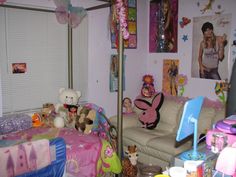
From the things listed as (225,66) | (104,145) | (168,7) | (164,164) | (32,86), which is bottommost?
(164,164)

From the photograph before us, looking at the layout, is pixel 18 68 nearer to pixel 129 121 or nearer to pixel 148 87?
pixel 129 121

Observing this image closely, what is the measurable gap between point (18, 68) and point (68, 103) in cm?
68

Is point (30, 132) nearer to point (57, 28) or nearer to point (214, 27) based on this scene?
point (57, 28)

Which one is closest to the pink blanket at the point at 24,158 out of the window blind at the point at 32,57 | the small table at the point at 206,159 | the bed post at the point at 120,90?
the bed post at the point at 120,90

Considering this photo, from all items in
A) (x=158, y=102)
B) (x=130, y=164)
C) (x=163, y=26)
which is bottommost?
(x=130, y=164)

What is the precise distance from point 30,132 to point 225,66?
238 cm

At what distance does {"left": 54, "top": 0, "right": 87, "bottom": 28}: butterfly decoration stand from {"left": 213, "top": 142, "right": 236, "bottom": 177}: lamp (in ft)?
7.67

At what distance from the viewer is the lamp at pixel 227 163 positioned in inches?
46.5

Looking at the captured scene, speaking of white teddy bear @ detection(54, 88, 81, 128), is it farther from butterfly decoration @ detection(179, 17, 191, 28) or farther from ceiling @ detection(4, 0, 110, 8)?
butterfly decoration @ detection(179, 17, 191, 28)

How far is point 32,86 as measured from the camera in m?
3.15

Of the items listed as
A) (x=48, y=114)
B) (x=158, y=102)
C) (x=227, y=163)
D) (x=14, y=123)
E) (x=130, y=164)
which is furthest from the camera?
(x=158, y=102)

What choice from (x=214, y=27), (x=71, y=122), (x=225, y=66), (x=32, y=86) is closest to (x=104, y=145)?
(x=71, y=122)

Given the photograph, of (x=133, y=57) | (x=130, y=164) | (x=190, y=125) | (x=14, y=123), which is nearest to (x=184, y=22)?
(x=133, y=57)

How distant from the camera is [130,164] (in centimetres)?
293
